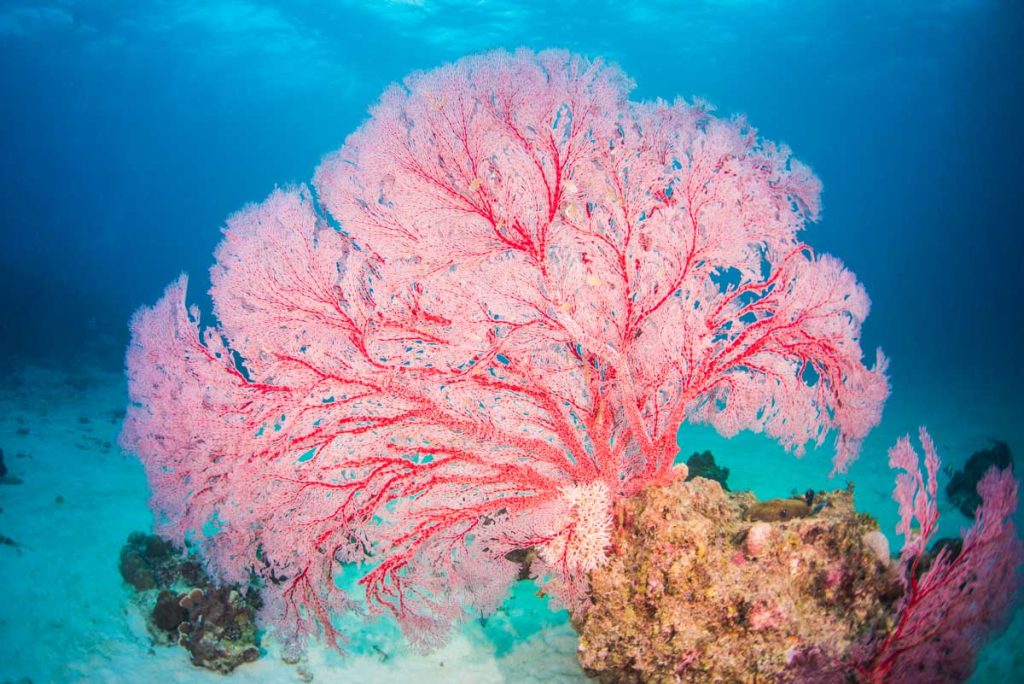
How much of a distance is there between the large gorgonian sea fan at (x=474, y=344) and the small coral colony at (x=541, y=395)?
0.9 inches

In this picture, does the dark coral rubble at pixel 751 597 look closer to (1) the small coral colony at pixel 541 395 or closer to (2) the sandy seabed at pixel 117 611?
(1) the small coral colony at pixel 541 395

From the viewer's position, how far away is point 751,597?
3010 mm

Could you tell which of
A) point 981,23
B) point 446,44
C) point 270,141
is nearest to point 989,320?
point 981,23

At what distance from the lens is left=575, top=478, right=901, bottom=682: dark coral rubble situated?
3.04m

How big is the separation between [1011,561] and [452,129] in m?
4.81

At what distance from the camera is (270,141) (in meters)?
81.9

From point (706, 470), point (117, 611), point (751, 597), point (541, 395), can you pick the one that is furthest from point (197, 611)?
point (706, 470)

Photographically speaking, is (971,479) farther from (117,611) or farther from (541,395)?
(117,611)

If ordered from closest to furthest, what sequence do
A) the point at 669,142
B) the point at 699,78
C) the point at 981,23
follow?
the point at 669,142 < the point at 981,23 < the point at 699,78

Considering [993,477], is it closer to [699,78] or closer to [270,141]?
[699,78]

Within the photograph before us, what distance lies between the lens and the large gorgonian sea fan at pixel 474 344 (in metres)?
3.15

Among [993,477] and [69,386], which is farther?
[69,386]

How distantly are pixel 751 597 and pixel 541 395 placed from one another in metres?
1.95

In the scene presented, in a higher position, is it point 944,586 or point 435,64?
point 435,64
